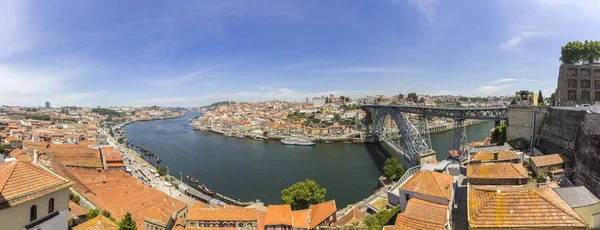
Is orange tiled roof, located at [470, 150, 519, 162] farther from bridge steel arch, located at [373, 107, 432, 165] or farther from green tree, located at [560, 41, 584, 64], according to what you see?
green tree, located at [560, 41, 584, 64]

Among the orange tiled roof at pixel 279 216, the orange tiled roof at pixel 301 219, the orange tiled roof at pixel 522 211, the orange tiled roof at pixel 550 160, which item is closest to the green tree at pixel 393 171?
the orange tiled roof at pixel 301 219

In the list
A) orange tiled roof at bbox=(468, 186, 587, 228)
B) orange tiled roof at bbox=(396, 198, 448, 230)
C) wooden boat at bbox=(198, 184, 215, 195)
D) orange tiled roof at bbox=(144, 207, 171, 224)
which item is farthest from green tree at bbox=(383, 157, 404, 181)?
orange tiled roof at bbox=(468, 186, 587, 228)

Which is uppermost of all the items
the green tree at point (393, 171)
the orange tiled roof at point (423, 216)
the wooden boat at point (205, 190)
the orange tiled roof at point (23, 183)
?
the orange tiled roof at point (23, 183)

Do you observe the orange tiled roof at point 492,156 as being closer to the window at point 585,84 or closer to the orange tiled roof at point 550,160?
the orange tiled roof at point 550,160

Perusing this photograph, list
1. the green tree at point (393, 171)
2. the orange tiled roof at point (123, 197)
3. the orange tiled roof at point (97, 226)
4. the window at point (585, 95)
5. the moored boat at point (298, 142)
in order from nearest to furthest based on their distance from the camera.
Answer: the orange tiled roof at point (97, 226) → the orange tiled roof at point (123, 197) → the window at point (585, 95) → the green tree at point (393, 171) → the moored boat at point (298, 142)

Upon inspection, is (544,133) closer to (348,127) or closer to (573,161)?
(573,161)

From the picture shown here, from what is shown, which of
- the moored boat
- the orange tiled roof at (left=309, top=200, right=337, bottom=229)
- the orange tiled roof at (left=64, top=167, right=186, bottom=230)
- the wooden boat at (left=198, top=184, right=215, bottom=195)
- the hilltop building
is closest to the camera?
the orange tiled roof at (left=309, top=200, right=337, bottom=229)

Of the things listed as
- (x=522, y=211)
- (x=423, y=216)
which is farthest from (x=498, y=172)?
(x=522, y=211)

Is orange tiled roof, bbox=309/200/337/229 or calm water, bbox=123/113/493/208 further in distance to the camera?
calm water, bbox=123/113/493/208
